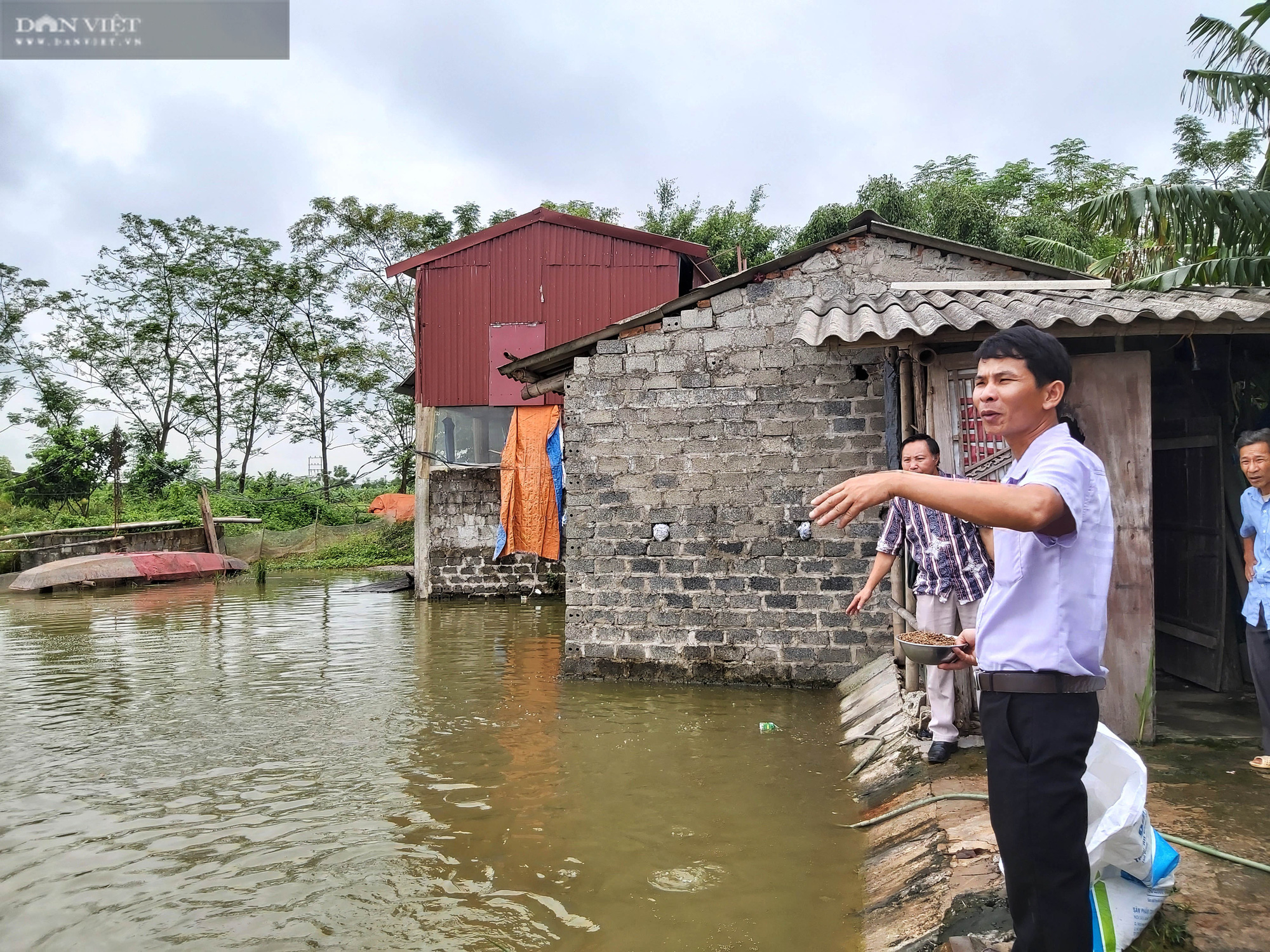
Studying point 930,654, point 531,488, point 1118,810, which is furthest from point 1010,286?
point 531,488

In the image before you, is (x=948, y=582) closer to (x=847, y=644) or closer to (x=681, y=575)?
(x=847, y=644)

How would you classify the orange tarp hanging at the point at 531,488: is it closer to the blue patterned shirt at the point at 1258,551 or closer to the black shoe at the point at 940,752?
the black shoe at the point at 940,752

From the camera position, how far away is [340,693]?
26.2 ft

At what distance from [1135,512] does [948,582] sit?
1.20 m

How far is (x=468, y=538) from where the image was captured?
15.2 m

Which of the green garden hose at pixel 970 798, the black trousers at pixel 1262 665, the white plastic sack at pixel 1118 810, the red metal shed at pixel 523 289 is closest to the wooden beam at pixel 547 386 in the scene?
the green garden hose at pixel 970 798

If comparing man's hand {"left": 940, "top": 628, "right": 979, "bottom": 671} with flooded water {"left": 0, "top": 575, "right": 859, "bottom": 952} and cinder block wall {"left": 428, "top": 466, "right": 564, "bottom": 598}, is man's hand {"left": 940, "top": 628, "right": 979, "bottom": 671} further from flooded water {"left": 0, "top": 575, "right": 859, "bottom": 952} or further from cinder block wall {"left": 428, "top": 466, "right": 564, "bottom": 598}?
cinder block wall {"left": 428, "top": 466, "right": 564, "bottom": 598}

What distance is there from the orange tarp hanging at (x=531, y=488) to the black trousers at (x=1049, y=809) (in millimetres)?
11472

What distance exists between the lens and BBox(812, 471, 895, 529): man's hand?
194cm

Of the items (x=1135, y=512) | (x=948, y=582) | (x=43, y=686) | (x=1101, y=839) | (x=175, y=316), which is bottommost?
(x=43, y=686)

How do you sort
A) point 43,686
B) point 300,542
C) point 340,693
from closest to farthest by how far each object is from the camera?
1. point 340,693
2. point 43,686
3. point 300,542

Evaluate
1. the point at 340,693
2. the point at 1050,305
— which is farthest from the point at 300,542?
the point at 1050,305

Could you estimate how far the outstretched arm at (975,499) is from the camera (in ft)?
6.12

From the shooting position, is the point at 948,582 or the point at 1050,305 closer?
the point at 948,582
